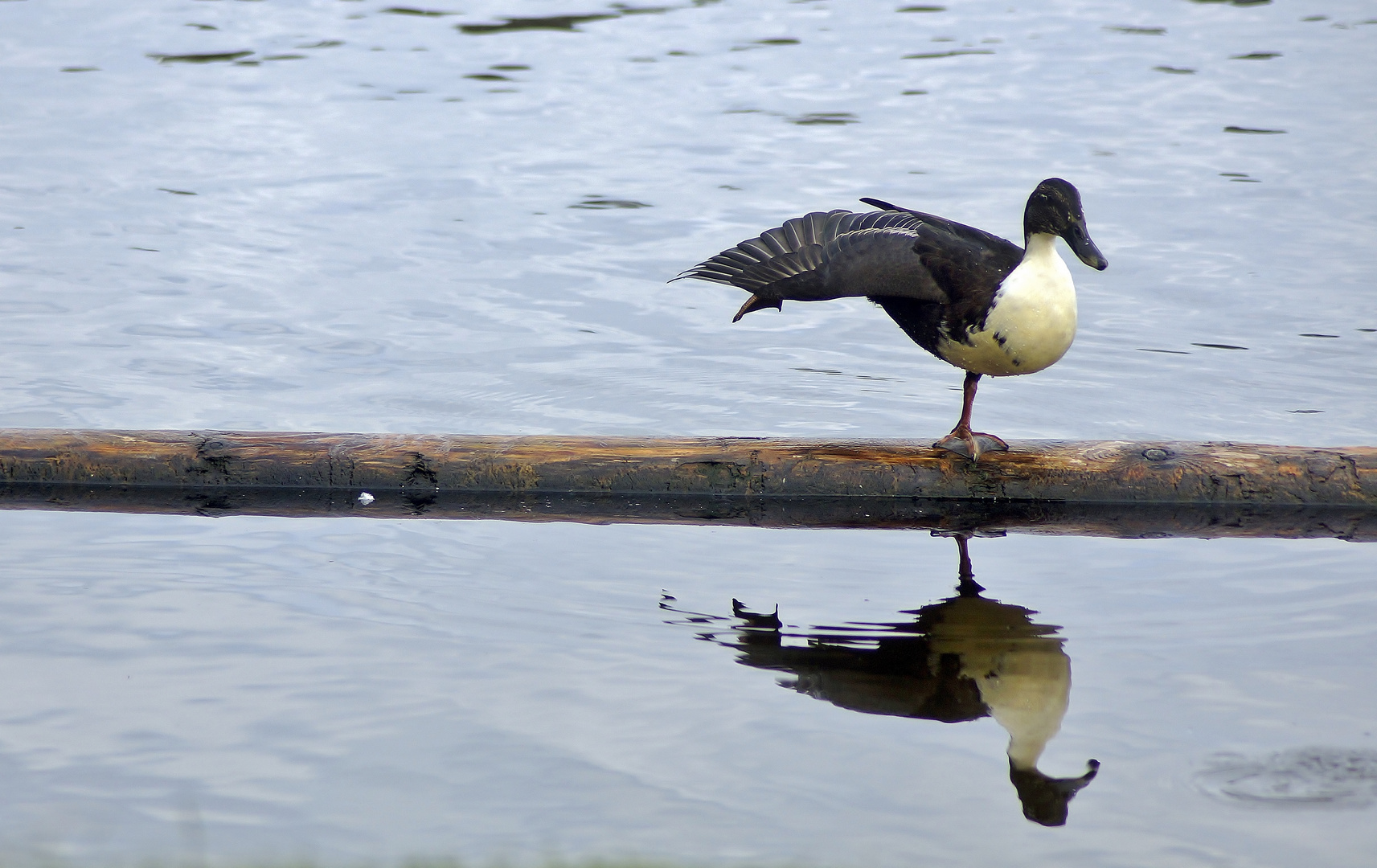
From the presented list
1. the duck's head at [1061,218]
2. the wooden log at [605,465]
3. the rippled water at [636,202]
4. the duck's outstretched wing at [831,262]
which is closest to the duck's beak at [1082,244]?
the duck's head at [1061,218]

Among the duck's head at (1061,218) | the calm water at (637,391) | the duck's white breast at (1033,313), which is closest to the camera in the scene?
the calm water at (637,391)

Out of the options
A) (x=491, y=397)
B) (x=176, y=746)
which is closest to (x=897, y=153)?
(x=491, y=397)

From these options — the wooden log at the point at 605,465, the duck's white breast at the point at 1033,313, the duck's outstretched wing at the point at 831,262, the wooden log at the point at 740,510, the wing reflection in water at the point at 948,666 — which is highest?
the duck's outstretched wing at the point at 831,262

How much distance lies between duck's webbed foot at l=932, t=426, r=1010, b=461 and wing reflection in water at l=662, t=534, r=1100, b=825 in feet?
2.23

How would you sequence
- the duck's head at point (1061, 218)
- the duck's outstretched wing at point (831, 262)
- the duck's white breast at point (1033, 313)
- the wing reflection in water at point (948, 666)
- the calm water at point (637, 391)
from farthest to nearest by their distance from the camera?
the duck's outstretched wing at point (831, 262) → the duck's head at point (1061, 218) → the duck's white breast at point (1033, 313) → the wing reflection in water at point (948, 666) → the calm water at point (637, 391)

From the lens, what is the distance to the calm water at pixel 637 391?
4.17 metres

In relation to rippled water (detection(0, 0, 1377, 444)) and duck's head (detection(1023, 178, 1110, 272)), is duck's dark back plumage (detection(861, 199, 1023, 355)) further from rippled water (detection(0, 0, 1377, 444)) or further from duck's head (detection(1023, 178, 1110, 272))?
rippled water (detection(0, 0, 1377, 444))

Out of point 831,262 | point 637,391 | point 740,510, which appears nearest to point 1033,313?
point 831,262

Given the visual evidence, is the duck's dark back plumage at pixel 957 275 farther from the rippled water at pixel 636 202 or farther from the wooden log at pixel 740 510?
the rippled water at pixel 636 202

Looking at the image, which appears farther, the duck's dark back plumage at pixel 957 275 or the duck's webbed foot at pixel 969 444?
the duck's webbed foot at pixel 969 444

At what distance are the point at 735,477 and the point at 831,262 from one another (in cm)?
94

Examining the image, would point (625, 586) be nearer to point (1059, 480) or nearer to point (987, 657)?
point (987, 657)

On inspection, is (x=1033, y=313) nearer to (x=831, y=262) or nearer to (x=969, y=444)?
(x=969, y=444)

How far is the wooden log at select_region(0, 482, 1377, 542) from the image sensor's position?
6.23 meters
